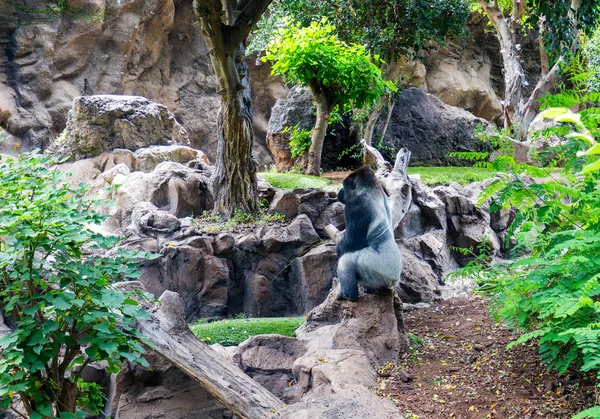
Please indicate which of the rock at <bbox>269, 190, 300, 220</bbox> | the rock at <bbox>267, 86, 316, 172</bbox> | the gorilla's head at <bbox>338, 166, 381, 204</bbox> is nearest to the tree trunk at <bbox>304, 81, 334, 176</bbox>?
the rock at <bbox>267, 86, 316, 172</bbox>

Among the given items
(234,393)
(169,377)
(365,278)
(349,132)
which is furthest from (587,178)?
(349,132)

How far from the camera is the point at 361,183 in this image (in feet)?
21.1

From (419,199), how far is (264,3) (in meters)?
3.95

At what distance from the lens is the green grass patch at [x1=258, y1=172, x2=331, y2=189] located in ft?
37.5

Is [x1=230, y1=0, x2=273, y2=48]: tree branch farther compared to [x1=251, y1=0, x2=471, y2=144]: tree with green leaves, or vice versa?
[x1=251, y1=0, x2=471, y2=144]: tree with green leaves

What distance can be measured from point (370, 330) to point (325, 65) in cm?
631

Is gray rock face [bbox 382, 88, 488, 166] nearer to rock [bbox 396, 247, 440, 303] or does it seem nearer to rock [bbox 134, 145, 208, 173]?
rock [bbox 134, 145, 208, 173]

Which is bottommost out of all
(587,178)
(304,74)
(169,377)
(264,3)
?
(169,377)

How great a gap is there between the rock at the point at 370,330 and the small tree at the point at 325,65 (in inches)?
226

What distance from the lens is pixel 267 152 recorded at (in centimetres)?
2177

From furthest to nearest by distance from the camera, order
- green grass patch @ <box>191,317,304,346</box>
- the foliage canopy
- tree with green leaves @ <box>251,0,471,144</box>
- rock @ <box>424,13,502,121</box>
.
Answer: rock @ <box>424,13,502,121</box>, tree with green leaves @ <box>251,0,471,144</box>, the foliage canopy, green grass patch @ <box>191,317,304,346</box>

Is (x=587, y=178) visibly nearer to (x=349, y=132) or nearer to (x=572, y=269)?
(x=572, y=269)

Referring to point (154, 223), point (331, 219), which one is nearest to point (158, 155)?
point (154, 223)

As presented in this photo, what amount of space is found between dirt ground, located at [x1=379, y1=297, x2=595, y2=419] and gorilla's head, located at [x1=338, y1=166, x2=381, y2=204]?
1695 millimetres
